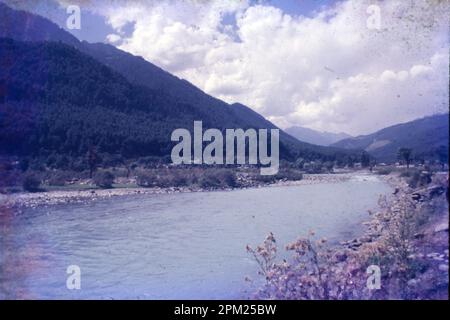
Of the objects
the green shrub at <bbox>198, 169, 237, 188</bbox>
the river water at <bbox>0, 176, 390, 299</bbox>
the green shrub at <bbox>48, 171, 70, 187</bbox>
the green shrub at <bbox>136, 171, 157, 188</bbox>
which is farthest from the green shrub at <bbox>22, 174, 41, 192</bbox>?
the green shrub at <bbox>198, 169, 237, 188</bbox>

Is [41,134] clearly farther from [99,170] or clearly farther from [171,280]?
[171,280]

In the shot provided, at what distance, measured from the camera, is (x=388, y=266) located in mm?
5105

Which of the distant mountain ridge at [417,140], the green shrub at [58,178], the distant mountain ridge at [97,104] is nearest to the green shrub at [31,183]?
the green shrub at [58,178]

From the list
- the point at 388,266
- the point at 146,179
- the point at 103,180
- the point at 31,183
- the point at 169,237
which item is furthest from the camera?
the point at 103,180

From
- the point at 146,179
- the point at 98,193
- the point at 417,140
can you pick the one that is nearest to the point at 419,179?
the point at 417,140

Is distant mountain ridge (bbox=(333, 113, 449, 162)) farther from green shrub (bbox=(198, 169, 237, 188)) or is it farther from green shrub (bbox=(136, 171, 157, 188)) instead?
green shrub (bbox=(136, 171, 157, 188))

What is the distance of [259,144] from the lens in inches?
327

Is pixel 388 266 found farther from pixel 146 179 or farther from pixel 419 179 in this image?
pixel 146 179

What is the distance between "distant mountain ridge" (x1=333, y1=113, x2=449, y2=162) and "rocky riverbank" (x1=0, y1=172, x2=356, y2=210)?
6.61ft

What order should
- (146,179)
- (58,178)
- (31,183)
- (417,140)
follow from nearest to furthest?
(417,140), (31,183), (58,178), (146,179)

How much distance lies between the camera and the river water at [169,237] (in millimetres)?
6289

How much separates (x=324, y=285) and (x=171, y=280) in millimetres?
2587

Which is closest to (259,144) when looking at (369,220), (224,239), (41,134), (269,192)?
(224,239)

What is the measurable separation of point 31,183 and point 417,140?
469 inches
